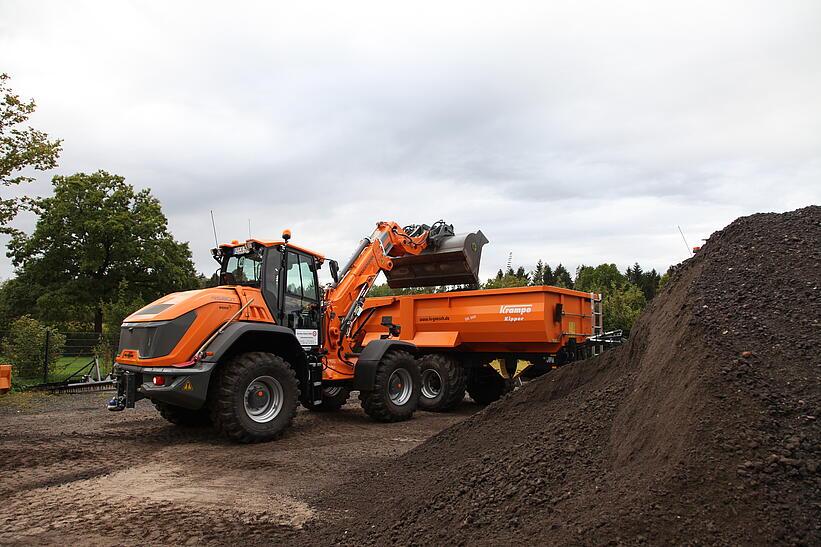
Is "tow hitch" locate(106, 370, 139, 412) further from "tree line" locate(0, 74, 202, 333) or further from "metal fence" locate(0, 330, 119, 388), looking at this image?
"tree line" locate(0, 74, 202, 333)

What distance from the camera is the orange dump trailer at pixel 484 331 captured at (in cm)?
1067

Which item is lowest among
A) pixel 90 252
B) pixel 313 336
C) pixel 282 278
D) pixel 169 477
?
pixel 169 477

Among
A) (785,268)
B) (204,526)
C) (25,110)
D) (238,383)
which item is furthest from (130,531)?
(25,110)

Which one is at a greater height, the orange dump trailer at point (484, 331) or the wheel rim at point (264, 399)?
the orange dump trailer at point (484, 331)

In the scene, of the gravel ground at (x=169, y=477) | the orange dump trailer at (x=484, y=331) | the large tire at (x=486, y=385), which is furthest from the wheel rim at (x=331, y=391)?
the large tire at (x=486, y=385)

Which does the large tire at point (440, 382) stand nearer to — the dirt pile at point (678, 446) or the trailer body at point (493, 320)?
the trailer body at point (493, 320)

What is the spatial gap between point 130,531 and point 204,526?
519mm

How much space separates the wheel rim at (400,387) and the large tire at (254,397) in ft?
7.23

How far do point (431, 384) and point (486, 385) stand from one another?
152 cm

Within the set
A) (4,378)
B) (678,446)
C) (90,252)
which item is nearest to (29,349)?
(4,378)

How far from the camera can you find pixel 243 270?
9023mm

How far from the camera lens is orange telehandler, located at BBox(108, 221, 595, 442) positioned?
24.8ft

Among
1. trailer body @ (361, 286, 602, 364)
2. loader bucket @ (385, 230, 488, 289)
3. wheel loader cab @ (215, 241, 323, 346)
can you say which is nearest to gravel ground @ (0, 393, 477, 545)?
wheel loader cab @ (215, 241, 323, 346)

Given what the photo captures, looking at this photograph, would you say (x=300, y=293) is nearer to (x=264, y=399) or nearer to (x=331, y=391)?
(x=264, y=399)
